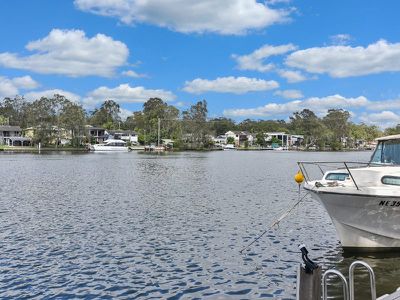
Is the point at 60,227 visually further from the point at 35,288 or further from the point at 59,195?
the point at 59,195

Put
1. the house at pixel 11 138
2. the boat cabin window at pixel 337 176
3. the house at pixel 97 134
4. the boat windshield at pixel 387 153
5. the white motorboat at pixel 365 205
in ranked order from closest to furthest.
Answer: the white motorboat at pixel 365 205 → the boat cabin window at pixel 337 176 → the boat windshield at pixel 387 153 → the house at pixel 11 138 → the house at pixel 97 134

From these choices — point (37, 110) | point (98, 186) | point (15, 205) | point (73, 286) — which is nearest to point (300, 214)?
point (73, 286)

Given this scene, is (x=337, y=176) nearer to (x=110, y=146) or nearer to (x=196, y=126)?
(x=110, y=146)

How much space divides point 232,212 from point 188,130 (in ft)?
471

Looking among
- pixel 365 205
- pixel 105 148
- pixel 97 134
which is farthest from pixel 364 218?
pixel 97 134

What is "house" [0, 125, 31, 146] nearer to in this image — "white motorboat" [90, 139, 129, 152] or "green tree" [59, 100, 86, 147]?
"green tree" [59, 100, 86, 147]

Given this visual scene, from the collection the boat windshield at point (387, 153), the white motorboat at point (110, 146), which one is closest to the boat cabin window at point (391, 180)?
the boat windshield at point (387, 153)

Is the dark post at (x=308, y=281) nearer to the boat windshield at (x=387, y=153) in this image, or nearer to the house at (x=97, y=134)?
the boat windshield at (x=387, y=153)

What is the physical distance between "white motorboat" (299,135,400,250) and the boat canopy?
1.31 m

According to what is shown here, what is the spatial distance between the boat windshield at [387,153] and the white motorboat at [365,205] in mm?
1286

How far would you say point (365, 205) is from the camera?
559 inches

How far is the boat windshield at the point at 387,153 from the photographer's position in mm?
17172

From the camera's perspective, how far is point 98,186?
3888 cm

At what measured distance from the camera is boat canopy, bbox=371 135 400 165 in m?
17.2
